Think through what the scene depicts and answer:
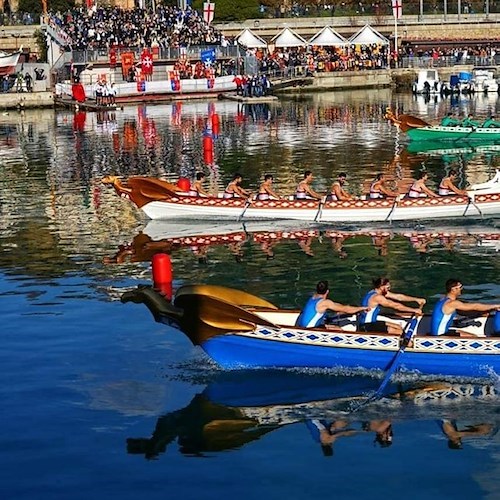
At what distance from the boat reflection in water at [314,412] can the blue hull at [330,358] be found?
0.89 ft

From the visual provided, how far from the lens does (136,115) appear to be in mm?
85812

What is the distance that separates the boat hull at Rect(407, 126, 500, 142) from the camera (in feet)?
210

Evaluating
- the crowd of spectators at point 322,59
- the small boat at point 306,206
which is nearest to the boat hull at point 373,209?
the small boat at point 306,206

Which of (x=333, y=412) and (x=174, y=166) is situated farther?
(x=174, y=166)

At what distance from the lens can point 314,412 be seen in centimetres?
2294

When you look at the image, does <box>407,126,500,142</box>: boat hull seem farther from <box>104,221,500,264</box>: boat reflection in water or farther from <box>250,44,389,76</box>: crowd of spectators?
<box>250,44,389,76</box>: crowd of spectators

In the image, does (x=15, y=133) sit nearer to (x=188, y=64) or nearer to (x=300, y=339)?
(x=188, y=64)

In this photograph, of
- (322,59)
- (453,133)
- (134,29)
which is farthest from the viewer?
(322,59)

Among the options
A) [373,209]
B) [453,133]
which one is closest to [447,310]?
[373,209]

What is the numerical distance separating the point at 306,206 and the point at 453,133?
2609 cm

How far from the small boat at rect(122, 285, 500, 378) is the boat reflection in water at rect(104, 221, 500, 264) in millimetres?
11957

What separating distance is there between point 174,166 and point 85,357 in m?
32.7

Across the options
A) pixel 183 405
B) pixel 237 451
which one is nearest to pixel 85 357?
pixel 183 405

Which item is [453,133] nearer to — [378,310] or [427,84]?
[427,84]
